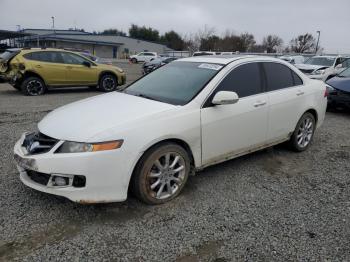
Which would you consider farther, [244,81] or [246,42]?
[246,42]

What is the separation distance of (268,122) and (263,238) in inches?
77.2

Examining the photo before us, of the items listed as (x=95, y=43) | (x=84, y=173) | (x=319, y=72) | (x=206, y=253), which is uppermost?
(x=95, y=43)

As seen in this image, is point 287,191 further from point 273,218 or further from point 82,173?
point 82,173

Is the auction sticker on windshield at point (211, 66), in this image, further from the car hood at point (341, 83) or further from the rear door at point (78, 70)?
the rear door at point (78, 70)

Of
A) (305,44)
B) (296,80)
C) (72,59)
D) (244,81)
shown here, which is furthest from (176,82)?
(305,44)

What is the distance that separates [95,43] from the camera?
66.9 meters

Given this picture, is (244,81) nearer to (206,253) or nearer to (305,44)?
(206,253)

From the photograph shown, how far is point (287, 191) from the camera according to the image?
4.04 meters

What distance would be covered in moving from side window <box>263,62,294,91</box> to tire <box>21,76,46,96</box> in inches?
346

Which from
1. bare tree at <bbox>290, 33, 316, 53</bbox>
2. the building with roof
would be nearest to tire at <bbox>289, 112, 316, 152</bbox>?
the building with roof

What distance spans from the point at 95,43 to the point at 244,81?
220ft

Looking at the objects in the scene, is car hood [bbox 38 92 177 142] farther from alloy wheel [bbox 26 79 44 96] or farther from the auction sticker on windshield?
alloy wheel [bbox 26 79 44 96]

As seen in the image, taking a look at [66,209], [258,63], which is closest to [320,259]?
[66,209]

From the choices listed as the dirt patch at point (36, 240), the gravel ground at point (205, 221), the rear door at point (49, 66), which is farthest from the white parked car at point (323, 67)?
the dirt patch at point (36, 240)
